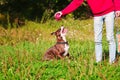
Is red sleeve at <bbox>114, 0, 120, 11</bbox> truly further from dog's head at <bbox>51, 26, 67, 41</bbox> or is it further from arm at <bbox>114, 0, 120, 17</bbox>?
dog's head at <bbox>51, 26, 67, 41</bbox>

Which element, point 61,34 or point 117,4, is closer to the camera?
point 117,4

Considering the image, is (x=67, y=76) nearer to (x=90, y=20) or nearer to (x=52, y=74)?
(x=52, y=74)

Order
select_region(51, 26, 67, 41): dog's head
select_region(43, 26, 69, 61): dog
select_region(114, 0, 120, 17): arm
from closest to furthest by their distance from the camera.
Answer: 1. select_region(114, 0, 120, 17): arm
2. select_region(43, 26, 69, 61): dog
3. select_region(51, 26, 67, 41): dog's head

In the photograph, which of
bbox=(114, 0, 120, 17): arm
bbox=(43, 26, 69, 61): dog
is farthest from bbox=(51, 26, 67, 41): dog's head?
bbox=(114, 0, 120, 17): arm

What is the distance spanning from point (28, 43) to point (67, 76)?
5.08m

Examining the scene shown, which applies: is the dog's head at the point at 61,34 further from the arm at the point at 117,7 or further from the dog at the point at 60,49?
the arm at the point at 117,7

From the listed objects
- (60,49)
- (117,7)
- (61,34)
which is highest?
(117,7)

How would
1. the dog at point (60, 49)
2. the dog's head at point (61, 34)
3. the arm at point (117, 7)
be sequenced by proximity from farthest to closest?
the dog's head at point (61, 34)
the dog at point (60, 49)
the arm at point (117, 7)

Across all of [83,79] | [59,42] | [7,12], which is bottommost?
[83,79]

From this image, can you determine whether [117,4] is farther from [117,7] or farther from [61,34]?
[61,34]

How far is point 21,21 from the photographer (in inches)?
736

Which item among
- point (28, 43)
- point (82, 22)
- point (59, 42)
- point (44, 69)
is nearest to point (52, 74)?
point (44, 69)

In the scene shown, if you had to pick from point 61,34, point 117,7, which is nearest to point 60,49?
point 61,34

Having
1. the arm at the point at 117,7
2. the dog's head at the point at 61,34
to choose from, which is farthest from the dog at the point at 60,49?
the arm at the point at 117,7
